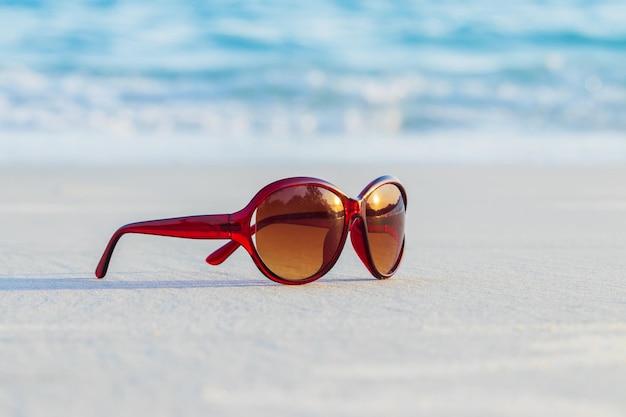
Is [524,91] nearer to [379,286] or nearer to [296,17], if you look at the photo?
[296,17]

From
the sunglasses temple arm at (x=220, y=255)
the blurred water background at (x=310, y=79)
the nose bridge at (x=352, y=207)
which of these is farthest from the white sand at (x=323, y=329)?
the blurred water background at (x=310, y=79)

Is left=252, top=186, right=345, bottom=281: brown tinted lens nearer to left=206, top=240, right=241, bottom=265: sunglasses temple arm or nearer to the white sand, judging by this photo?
the white sand

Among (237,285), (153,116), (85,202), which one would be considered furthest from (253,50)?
(237,285)

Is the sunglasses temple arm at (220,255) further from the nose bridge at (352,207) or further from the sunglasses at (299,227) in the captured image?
the nose bridge at (352,207)

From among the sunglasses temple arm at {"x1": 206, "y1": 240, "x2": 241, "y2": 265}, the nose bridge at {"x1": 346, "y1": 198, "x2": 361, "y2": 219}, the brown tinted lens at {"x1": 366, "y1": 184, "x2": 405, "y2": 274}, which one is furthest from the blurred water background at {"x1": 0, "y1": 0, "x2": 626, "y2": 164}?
the nose bridge at {"x1": 346, "y1": 198, "x2": 361, "y2": 219}

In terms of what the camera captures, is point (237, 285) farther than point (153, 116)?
No

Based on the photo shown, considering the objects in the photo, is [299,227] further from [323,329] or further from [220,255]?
[323,329]

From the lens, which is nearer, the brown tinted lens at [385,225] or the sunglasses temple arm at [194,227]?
the sunglasses temple arm at [194,227]
